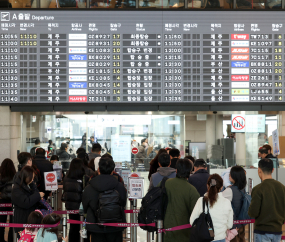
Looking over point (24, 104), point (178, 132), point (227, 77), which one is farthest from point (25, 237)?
point (178, 132)

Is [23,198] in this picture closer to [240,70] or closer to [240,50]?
[240,70]

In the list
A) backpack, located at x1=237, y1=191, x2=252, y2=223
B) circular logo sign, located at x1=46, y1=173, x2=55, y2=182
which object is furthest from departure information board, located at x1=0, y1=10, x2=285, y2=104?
backpack, located at x1=237, y1=191, x2=252, y2=223

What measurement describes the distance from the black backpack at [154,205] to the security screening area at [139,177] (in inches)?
0.4

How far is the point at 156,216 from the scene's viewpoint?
399 cm

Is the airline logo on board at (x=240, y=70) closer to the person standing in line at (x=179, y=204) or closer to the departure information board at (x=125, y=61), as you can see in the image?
the departure information board at (x=125, y=61)

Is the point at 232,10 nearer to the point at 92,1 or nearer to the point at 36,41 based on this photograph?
the point at 92,1

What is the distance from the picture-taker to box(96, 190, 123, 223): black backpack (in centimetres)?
402

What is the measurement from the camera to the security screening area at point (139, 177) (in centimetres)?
397

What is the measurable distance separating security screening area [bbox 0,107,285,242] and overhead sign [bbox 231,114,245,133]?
0.03 metres

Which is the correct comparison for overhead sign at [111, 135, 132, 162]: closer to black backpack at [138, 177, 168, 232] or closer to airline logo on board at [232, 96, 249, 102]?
airline logo on board at [232, 96, 249, 102]

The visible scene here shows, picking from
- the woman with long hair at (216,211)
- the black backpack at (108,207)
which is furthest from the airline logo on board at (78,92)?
the woman with long hair at (216,211)

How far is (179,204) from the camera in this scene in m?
3.96

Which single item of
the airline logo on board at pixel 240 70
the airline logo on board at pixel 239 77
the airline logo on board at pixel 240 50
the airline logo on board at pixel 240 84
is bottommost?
the airline logo on board at pixel 240 84

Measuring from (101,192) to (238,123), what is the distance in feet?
24.9
